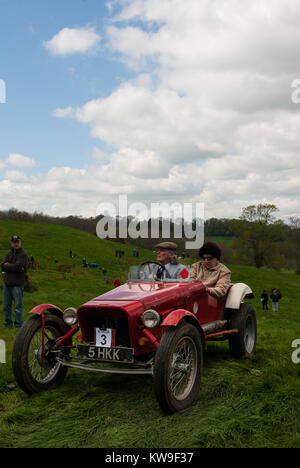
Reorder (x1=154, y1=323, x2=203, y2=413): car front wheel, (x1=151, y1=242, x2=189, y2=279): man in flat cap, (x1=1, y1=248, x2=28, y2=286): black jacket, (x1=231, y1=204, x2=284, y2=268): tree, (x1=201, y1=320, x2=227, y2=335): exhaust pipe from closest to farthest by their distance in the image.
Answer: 1. (x1=154, y1=323, x2=203, y2=413): car front wheel
2. (x1=201, y1=320, x2=227, y2=335): exhaust pipe
3. (x1=151, y1=242, x2=189, y2=279): man in flat cap
4. (x1=1, y1=248, x2=28, y2=286): black jacket
5. (x1=231, y1=204, x2=284, y2=268): tree

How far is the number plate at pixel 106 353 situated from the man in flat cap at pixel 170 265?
1.50 metres

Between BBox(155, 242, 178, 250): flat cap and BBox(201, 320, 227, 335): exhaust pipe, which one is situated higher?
BBox(155, 242, 178, 250): flat cap

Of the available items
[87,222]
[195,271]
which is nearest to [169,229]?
[87,222]

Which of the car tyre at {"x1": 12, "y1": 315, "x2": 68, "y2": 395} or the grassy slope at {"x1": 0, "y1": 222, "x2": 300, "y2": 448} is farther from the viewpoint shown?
the car tyre at {"x1": 12, "y1": 315, "x2": 68, "y2": 395}

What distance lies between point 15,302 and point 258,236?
46.6 metres

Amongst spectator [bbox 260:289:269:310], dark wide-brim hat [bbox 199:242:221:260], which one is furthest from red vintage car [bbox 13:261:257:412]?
spectator [bbox 260:289:269:310]

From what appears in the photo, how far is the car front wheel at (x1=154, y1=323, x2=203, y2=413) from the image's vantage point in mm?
3947

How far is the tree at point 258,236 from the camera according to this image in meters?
52.3

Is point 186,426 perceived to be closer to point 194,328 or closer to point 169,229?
point 194,328

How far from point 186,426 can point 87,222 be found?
249ft

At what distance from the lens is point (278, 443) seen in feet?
10.9

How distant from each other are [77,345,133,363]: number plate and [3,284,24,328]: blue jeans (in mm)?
5262

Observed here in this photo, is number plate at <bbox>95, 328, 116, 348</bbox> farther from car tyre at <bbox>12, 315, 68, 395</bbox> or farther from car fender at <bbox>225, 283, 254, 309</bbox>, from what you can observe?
car fender at <bbox>225, 283, 254, 309</bbox>

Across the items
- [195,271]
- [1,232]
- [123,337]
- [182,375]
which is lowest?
[182,375]
